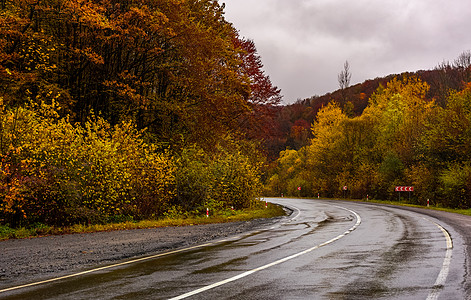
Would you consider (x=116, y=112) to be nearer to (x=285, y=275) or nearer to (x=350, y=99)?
(x=285, y=275)

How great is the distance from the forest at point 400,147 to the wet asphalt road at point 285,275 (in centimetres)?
2640

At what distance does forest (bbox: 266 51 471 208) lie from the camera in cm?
3725

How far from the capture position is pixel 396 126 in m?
54.4

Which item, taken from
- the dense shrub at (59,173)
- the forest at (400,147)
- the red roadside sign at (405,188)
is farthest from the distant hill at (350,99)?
the dense shrub at (59,173)

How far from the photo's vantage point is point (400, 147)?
160ft

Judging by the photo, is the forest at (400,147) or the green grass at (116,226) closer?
the green grass at (116,226)

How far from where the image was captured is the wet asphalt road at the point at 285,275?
6.74m

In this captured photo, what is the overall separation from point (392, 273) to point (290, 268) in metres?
1.90

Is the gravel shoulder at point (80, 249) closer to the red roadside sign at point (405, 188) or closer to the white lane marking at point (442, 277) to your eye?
the white lane marking at point (442, 277)

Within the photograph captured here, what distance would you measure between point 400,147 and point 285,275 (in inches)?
1739

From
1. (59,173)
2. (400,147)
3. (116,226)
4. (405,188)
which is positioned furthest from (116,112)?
(400,147)

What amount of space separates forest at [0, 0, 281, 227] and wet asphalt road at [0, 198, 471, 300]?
26.5 feet

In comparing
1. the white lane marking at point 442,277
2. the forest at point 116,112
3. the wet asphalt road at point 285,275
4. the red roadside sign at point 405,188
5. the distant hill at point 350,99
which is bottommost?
the wet asphalt road at point 285,275

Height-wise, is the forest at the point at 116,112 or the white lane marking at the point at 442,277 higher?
the forest at the point at 116,112
